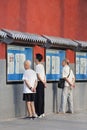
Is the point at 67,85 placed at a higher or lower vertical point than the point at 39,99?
higher

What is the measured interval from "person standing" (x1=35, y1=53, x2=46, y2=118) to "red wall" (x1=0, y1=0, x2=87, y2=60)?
1.08 metres

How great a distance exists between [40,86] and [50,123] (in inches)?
55.9

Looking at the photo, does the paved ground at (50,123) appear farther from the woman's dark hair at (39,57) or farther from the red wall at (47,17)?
the red wall at (47,17)

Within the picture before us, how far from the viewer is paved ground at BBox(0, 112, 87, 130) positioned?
1214cm

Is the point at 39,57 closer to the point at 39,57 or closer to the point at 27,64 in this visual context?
the point at 39,57

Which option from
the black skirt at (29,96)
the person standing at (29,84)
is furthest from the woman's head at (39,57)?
the black skirt at (29,96)

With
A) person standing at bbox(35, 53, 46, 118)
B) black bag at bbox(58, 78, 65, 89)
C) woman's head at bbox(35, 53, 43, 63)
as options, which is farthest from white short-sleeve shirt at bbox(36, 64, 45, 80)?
black bag at bbox(58, 78, 65, 89)

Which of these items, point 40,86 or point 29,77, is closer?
point 29,77

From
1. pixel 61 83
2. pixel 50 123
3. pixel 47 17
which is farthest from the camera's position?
pixel 47 17

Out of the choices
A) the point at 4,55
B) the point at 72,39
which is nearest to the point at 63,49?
the point at 72,39

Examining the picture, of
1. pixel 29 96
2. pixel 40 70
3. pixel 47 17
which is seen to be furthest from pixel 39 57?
pixel 47 17

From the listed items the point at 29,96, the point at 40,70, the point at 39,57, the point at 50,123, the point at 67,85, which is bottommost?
the point at 50,123

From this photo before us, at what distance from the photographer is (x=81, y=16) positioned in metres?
18.0

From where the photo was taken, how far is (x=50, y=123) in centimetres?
1307
